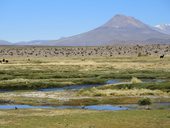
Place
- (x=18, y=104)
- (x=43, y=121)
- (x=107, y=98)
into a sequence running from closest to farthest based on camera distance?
(x=43, y=121)
(x=18, y=104)
(x=107, y=98)

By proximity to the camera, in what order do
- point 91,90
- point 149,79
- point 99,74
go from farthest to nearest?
point 99,74 → point 149,79 → point 91,90

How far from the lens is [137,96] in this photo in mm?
47250

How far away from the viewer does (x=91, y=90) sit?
5066 cm

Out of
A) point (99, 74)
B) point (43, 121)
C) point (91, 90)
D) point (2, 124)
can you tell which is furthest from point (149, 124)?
point (99, 74)

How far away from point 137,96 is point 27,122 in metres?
20.2

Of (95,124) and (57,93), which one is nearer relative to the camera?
(95,124)

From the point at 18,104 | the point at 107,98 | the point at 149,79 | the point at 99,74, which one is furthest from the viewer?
the point at 99,74

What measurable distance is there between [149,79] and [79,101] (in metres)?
25.8

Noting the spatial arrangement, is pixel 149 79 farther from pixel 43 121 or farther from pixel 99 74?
pixel 43 121

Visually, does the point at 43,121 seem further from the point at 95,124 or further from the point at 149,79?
the point at 149,79

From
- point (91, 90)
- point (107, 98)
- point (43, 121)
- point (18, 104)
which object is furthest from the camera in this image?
point (91, 90)

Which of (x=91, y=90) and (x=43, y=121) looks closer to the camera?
(x=43, y=121)

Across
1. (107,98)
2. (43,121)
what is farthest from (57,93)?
(43,121)

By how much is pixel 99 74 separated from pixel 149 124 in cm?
4554
